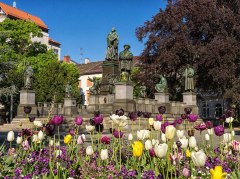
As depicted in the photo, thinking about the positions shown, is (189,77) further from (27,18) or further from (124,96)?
(27,18)

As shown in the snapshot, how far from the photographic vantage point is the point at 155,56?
33.1 meters

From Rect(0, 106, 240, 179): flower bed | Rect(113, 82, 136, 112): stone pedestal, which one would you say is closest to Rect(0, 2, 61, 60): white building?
Rect(113, 82, 136, 112): stone pedestal

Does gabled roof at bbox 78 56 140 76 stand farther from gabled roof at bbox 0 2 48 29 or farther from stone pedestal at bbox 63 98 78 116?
stone pedestal at bbox 63 98 78 116

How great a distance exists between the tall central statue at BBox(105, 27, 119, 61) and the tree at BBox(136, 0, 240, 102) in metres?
4.64

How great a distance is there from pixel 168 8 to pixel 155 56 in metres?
4.47

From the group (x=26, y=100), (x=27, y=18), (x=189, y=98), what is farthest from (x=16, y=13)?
(x=189, y=98)

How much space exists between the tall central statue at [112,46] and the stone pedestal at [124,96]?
5365 millimetres

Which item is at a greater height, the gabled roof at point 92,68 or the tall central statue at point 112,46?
the gabled roof at point 92,68

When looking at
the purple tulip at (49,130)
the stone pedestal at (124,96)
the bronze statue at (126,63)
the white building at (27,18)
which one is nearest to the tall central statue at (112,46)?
the bronze statue at (126,63)

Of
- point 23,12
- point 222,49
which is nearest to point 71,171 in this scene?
point 222,49

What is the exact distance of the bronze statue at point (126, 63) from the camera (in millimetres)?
22219

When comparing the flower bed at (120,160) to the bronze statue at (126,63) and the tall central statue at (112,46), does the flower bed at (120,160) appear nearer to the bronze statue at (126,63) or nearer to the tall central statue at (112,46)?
the bronze statue at (126,63)

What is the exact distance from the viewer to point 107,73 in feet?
87.8

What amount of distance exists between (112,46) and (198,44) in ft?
26.4
